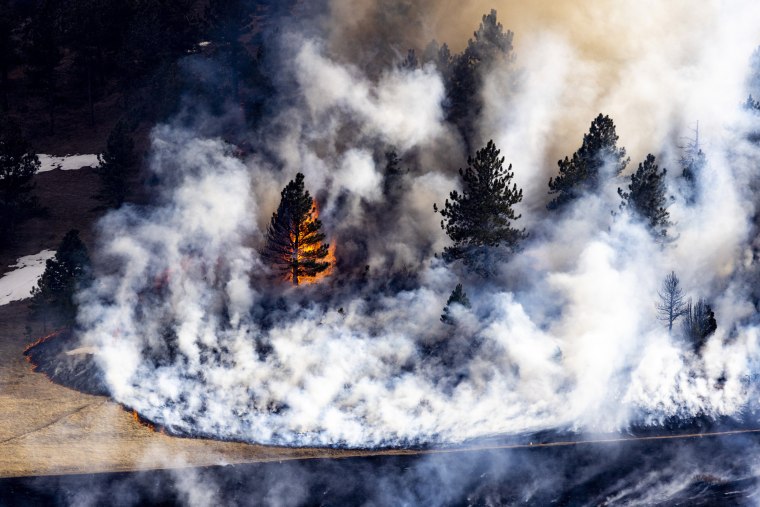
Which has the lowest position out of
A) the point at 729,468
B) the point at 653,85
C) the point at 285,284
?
the point at 729,468

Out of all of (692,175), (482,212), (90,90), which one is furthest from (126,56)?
(692,175)

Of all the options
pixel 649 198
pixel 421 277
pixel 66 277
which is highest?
pixel 649 198

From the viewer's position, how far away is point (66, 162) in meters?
81.8

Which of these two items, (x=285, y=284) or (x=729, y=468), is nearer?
(x=729, y=468)

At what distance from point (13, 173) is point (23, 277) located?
9.17 meters

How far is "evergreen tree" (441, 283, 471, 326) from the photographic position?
53.0 meters

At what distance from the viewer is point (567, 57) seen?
79.1 meters

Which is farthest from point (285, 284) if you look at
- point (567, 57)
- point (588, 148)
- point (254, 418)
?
point (567, 57)

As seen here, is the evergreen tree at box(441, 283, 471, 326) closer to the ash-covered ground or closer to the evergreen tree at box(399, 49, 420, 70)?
the ash-covered ground

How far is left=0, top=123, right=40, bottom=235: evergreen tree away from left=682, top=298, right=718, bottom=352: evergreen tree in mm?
55041

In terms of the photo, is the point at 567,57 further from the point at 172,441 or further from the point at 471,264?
the point at 172,441

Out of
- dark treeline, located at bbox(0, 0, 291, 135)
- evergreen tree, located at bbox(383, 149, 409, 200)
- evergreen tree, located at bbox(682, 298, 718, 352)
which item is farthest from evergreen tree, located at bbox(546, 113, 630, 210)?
dark treeline, located at bbox(0, 0, 291, 135)

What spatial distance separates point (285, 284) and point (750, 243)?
35389 millimetres

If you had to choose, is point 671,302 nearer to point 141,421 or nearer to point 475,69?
point 475,69
